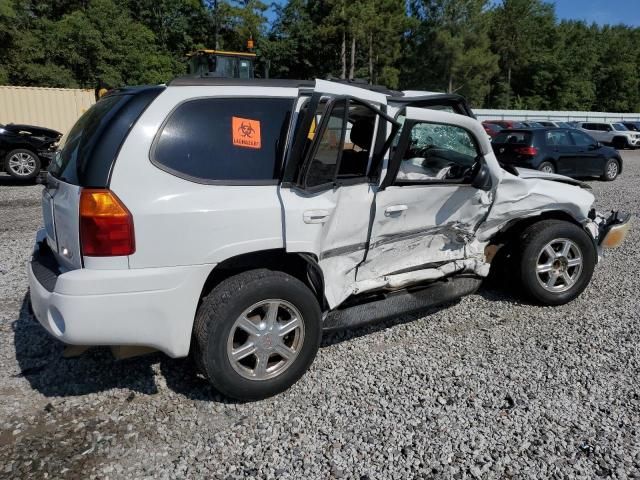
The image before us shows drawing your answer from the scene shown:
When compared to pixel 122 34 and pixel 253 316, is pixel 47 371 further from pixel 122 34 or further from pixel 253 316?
Result: pixel 122 34

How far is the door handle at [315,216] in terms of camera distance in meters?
3.09

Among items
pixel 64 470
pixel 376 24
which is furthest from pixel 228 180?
pixel 376 24

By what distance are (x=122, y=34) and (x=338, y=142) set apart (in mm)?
34794

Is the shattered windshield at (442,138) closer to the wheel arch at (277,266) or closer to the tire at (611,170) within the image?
the wheel arch at (277,266)

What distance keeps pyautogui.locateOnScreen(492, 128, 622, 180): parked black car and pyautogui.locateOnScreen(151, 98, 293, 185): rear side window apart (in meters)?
10.7

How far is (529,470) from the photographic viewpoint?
2580mm

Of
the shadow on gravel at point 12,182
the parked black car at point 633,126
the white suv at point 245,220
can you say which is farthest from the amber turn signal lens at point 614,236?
the parked black car at point 633,126

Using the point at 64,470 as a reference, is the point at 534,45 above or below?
above

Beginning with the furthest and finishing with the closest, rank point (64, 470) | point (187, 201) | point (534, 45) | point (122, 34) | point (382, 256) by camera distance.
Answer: point (534, 45) → point (122, 34) → point (382, 256) → point (187, 201) → point (64, 470)

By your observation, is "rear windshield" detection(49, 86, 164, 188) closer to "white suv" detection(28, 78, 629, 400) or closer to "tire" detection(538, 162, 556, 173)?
"white suv" detection(28, 78, 629, 400)

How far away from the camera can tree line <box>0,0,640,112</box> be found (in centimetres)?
3092

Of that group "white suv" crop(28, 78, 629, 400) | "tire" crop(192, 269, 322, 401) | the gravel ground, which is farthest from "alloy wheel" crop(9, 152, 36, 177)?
"tire" crop(192, 269, 322, 401)

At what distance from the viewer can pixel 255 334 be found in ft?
9.94

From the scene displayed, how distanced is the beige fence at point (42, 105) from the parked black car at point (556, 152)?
551 inches
